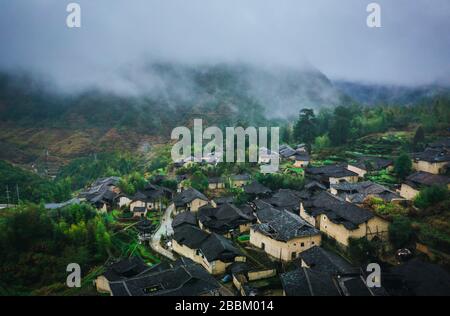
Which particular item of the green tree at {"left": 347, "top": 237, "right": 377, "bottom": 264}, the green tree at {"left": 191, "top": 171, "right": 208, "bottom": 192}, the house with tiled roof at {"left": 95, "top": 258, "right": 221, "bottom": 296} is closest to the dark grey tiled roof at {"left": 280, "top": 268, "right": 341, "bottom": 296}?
the house with tiled roof at {"left": 95, "top": 258, "right": 221, "bottom": 296}

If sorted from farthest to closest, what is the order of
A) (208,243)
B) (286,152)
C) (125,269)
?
1. (286,152)
2. (208,243)
3. (125,269)

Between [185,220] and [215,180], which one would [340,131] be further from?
[185,220]

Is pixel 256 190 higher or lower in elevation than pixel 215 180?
higher

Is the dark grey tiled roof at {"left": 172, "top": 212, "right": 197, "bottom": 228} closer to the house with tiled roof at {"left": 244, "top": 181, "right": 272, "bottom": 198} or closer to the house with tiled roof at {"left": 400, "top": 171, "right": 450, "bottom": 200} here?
the house with tiled roof at {"left": 244, "top": 181, "right": 272, "bottom": 198}

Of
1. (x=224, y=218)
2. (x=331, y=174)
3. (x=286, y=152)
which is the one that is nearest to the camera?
(x=224, y=218)

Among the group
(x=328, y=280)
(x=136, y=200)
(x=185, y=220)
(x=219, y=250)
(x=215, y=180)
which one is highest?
(x=328, y=280)

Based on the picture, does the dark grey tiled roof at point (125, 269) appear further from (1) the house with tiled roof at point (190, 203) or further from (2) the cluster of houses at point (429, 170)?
(2) the cluster of houses at point (429, 170)

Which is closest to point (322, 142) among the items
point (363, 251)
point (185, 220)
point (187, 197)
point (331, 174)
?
point (331, 174)
